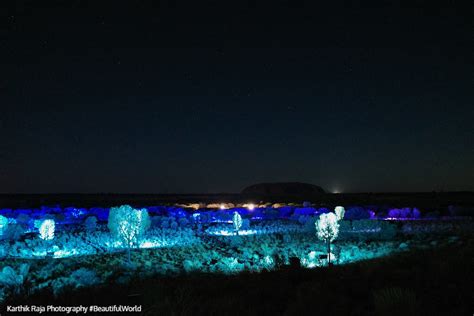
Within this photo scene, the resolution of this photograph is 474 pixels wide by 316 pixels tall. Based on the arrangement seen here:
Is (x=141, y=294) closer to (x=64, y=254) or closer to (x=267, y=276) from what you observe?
(x=267, y=276)

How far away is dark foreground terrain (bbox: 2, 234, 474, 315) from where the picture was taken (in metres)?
7.56

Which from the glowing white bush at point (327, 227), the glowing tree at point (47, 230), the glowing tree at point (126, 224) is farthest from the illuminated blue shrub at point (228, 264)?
the glowing tree at point (47, 230)

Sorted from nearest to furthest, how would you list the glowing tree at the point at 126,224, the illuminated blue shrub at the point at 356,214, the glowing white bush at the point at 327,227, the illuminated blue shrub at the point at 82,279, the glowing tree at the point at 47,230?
the illuminated blue shrub at the point at 82,279 → the glowing white bush at the point at 327,227 → the glowing tree at the point at 126,224 → the glowing tree at the point at 47,230 → the illuminated blue shrub at the point at 356,214

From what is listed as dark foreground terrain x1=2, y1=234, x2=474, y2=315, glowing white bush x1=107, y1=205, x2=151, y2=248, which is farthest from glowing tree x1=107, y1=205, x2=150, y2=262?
dark foreground terrain x1=2, y1=234, x2=474, y2=315

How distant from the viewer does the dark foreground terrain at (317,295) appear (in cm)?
756

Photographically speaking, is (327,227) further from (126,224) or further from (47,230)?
(47,230)

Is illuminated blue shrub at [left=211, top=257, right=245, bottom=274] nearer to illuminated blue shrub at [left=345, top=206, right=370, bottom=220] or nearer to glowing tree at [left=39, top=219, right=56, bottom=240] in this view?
glowing tree at [left=39, top=219, right=56, bottom=240]

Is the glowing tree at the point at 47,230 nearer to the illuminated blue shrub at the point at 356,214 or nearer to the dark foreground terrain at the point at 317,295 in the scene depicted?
the dark foreground terrain at the point at 317,295

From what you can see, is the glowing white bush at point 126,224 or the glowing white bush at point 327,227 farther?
the glowing white bush at point 126,224

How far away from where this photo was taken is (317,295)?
8.51 meters

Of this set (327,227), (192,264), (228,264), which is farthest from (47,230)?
(327,227)

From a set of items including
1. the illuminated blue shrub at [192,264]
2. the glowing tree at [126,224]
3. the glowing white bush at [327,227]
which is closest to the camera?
the illuminated blue shrub at [192,264]

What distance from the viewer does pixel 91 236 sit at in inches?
1324

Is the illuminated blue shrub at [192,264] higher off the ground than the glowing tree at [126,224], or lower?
lower
